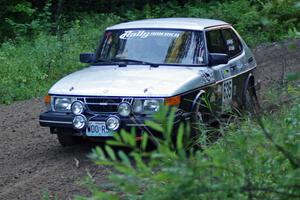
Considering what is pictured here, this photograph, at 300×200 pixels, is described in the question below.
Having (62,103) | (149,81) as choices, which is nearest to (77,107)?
(62,103)

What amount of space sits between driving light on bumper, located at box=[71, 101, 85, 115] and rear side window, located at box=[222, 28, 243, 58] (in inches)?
109

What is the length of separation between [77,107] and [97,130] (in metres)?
0.39

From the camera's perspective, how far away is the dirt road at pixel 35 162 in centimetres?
709

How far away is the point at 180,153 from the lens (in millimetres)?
2754

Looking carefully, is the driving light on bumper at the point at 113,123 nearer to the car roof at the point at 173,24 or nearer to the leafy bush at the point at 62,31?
the car roof at the point at 173,24

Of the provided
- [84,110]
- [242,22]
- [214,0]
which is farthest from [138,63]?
[214,0]

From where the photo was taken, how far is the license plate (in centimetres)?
772

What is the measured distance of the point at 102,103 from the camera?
25.8ft

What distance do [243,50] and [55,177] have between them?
418 cm

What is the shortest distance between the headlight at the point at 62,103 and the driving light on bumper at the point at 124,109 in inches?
25.4

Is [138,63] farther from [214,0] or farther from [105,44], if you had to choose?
[214,0]

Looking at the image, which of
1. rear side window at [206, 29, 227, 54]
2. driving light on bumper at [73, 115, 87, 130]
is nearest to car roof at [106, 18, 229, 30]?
rear side window at [206, 29, 227, 54]

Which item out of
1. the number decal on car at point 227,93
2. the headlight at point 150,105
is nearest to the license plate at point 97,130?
the headlight at point 150,105

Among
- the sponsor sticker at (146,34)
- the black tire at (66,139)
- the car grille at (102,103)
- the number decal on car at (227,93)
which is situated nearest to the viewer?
the car grille at (102,103)
